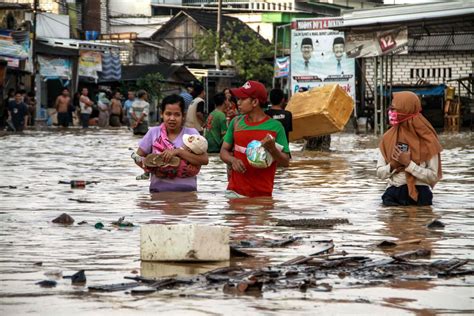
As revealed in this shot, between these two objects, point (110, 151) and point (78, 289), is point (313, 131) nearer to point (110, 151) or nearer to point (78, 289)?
point (110, 151)

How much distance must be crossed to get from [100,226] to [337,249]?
220 centimetres

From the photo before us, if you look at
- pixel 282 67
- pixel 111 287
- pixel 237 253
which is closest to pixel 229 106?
pixel 237 253

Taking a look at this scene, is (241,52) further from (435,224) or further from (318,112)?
(435,224)

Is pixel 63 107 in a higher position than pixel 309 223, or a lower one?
lower

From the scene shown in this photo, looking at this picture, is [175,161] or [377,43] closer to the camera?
Answer: [175,161]

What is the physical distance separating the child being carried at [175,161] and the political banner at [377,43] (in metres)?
20.1

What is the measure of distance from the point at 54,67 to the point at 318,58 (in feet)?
40.5

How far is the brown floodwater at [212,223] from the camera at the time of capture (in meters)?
5.73

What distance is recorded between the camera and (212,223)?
388 inches

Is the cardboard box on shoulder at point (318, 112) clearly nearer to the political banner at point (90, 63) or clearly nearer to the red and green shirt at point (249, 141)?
the red and green shirt at point (249, 141)

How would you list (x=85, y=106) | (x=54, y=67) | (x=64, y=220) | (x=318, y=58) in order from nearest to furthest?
(x=64, y=220) < (x=85, y=106) < (x=318, y=58) < (x=54, y=67)

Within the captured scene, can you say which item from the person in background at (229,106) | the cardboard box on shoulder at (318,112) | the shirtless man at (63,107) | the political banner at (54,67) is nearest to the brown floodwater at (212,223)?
the person in background at (229,106)

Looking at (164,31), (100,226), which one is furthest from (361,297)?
(164,31)

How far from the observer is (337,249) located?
7.95 metres
